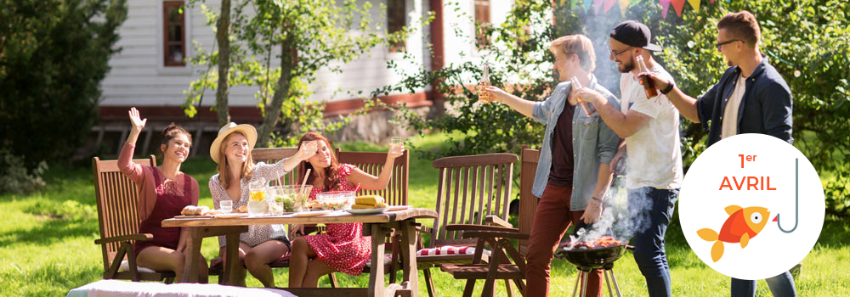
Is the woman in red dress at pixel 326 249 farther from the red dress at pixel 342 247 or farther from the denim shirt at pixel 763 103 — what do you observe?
the denim shirt at pixel 763 103

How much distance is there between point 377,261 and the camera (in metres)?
4.73

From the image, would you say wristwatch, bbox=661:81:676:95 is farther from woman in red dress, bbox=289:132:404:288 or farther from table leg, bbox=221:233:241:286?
table leg, bbox=221:233:241:286

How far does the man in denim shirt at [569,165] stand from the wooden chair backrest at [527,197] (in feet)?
1.58

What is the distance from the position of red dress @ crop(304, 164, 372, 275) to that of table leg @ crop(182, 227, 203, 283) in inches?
24.4

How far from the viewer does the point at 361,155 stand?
606cm

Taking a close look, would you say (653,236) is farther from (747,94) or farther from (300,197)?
(300,197)

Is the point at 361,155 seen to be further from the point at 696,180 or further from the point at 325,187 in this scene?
the point at 696,180

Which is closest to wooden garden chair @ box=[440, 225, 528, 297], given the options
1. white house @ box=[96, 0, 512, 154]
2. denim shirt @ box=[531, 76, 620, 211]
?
denim shirt @ box=[531, 76, 620, 211]

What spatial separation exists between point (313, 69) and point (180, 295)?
19.0ft

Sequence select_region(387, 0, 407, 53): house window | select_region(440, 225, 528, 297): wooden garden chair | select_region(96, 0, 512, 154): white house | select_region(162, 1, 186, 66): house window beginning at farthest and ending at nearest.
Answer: select_region(387, 0, 407, 53): house window → select_region(162, 1, 186, 66): house window → select_region(96, 0, 512, 154): white house → select_region(440, 225, 528, 297): wooden garden chair

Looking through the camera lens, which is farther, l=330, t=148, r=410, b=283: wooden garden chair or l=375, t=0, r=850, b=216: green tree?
l=375, t=0, r=850, b=216: green tree

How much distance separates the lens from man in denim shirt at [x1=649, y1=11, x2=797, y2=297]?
3.91 m

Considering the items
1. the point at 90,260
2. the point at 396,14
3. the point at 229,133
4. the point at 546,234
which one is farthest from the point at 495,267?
the point at 396,14

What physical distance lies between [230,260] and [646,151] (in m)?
2.34
